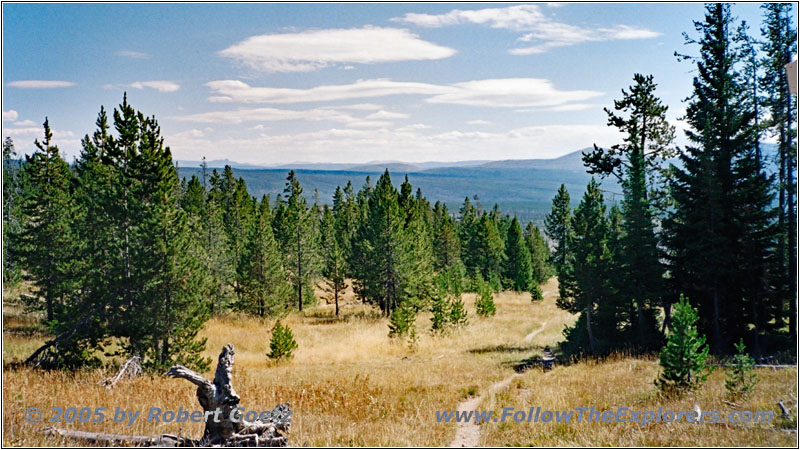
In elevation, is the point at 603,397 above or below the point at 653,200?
below

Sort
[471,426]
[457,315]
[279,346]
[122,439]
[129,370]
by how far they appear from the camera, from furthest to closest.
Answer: [457,315] → [279,346] → [129,370] → [471,426] → [122,439]

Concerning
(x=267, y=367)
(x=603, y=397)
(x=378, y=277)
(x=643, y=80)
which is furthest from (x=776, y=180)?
(x=378, y=277)

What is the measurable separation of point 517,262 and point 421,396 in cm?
4784

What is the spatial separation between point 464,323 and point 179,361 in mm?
16664

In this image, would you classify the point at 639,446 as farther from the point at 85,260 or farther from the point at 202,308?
the point at 85,260

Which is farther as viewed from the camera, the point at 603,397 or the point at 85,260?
the point at 85,260

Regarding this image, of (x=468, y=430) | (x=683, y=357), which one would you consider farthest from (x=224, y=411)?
(x=683, y=357)

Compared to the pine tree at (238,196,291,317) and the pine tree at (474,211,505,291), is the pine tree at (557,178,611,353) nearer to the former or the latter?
the pine tree at (238,196,291,317)

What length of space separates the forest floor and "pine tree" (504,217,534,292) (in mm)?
31555

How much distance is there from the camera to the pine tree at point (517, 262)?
58062mm

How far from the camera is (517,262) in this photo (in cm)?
6097

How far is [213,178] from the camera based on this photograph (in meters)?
66.3

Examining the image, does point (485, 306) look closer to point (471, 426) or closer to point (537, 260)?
point (471, 426)

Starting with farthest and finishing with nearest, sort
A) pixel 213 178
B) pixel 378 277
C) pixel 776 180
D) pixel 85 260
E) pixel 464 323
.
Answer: pixel 213 178 → pixel 378 277 → pixel 464 323 → pixel 85 260 → pixel 776 180
